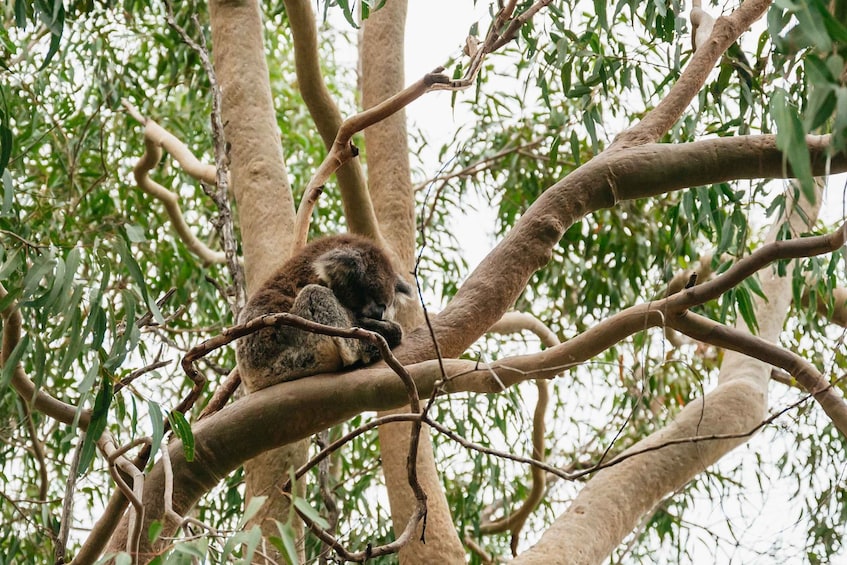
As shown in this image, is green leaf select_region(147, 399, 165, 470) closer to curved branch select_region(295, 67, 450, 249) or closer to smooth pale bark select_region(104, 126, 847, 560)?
smooth pale bark select_region(104, 126, 847, 560)

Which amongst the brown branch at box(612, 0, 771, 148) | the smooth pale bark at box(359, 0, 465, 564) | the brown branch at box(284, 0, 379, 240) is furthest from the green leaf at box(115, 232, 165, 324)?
the brown branch at box(612, 0, 771, 148)

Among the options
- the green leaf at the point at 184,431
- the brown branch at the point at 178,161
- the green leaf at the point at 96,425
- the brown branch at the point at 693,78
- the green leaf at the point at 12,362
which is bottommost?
the green leaf at the point at 184,431

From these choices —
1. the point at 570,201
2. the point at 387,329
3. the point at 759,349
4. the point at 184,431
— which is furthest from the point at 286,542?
the point at 387,329

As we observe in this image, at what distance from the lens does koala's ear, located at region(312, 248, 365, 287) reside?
2.92 m

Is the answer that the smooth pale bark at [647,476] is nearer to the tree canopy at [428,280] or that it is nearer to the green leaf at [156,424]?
the tree canopy at [428,280]

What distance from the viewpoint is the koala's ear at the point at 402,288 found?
317 centimetres

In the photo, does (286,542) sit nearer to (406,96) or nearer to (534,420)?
(406,96)

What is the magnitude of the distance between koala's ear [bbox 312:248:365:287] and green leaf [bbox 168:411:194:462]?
3.62ft

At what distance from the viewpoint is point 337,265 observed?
294 centimetres

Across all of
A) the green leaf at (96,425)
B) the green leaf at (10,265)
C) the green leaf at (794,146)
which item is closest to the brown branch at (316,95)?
the green leaf at (10,265)

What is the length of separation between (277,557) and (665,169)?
62.1 inches

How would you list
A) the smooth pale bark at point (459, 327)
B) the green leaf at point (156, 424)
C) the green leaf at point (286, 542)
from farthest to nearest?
1. the smooth pale bark at point (459, 327)
2. the green leaf at point (156, 424)
3. the green leaf at point (286, 542)

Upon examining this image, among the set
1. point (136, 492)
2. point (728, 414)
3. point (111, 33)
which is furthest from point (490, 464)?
point (111, 33)

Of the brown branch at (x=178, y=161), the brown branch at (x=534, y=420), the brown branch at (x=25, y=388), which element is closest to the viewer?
the brown branch at (x=25, y=388)
